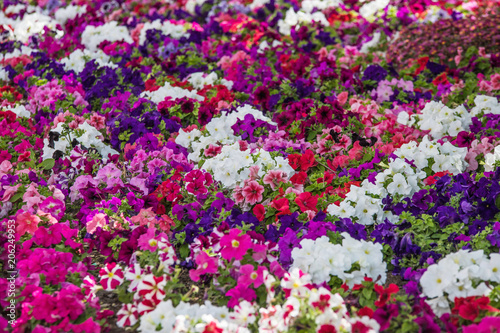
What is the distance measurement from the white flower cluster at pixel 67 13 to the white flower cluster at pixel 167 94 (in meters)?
3.87

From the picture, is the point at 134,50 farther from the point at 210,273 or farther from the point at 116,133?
the point at 210,273

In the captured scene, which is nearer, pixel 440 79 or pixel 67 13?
pixel 440 79

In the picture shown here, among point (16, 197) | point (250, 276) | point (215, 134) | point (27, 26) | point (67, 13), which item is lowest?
point (67, 13)

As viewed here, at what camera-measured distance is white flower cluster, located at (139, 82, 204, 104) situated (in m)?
5.05

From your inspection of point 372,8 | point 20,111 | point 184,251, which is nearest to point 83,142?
point 20,111

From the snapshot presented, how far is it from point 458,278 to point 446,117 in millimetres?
2148

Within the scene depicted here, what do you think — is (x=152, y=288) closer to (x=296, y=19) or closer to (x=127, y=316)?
(x=127, y=316)

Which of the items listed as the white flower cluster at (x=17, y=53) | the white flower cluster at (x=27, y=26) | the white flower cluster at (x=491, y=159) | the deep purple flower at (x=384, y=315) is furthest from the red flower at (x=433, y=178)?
the white flower cluster at (x=27, y=26)

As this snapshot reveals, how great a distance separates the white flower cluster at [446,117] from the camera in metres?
4.30

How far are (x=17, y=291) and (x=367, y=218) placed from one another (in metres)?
2.15

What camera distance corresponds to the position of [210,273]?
293 cm

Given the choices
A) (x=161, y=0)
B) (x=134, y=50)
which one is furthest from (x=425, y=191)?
(x=161, y=0)

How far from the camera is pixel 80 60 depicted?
238 inches

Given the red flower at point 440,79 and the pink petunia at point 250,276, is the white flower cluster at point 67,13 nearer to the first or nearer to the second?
the red flower at point 440,79
